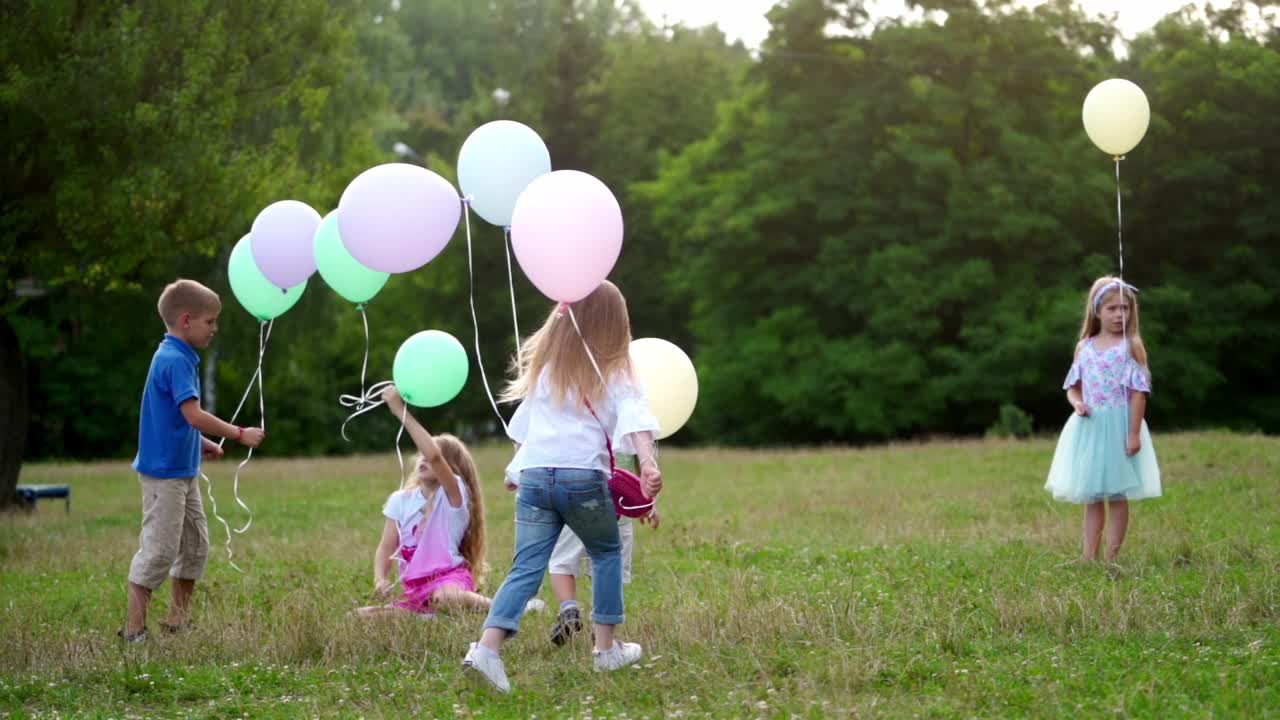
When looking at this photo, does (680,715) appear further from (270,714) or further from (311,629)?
(311,629)

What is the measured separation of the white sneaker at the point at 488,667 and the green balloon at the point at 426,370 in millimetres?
1953

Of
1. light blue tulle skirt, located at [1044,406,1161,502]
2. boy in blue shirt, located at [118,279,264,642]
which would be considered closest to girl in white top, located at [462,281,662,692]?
boy in blue shirt, located at [118,279,264,642]

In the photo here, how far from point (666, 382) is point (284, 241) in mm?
2602

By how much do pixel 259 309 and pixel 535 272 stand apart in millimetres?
3154

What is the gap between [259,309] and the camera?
27.6 ft

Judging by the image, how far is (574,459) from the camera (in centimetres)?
560

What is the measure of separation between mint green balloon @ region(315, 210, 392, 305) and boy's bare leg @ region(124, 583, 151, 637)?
1981mm

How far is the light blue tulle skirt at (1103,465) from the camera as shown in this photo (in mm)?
8250

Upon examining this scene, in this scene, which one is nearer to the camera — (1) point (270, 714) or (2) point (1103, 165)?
(1) point (270, 714)

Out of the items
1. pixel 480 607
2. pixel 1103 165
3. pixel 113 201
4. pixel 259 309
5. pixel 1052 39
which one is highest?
pixel 1052 39

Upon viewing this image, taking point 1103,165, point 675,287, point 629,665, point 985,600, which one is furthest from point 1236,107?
point 629,665

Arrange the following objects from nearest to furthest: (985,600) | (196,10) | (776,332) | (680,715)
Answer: (680,715) < (985,600) < (196,10) < (776,332)

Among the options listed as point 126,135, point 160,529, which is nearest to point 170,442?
point 160,529

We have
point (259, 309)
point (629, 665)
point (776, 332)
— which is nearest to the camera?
point (629, 665)
